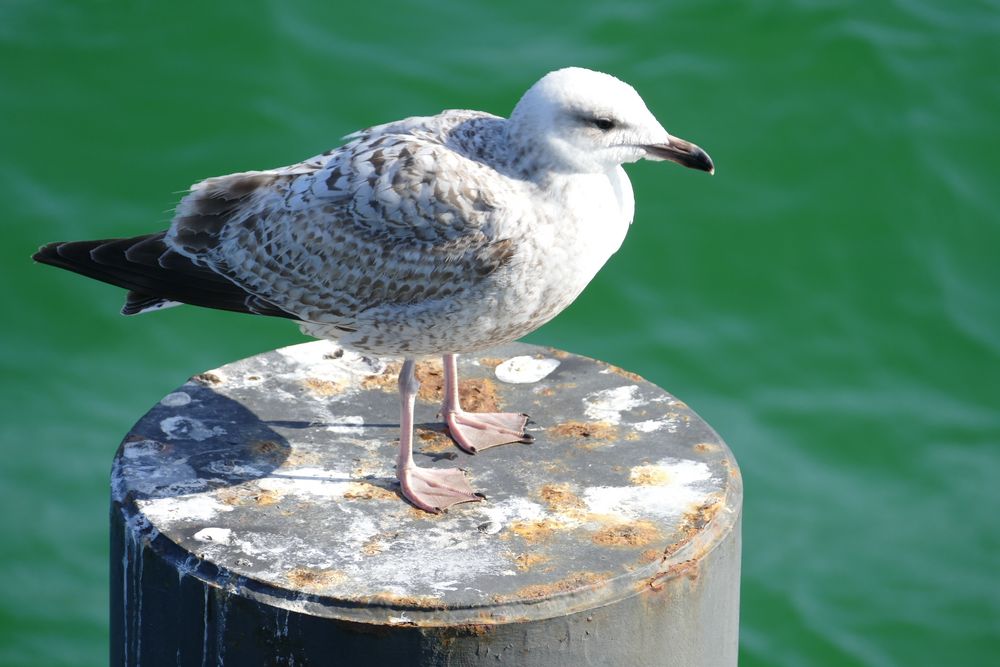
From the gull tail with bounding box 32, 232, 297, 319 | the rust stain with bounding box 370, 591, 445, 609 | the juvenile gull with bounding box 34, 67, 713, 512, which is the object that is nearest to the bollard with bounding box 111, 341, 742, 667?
the rust stain with bounding box 370, 591, 445, 609

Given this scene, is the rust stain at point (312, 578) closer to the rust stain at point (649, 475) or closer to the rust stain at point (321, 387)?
the rust stain at point (649, 475)

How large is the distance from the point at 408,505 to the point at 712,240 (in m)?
5.55

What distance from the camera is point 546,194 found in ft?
14.4

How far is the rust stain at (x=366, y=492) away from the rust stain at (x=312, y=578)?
1.62ft

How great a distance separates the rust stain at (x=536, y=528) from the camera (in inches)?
162

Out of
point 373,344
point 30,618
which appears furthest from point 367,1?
point 373,344

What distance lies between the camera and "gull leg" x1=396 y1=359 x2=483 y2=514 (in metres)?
4.27

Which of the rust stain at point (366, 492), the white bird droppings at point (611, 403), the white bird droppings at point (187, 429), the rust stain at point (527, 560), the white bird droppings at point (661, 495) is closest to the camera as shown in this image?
the rust stain at point (527, 560)

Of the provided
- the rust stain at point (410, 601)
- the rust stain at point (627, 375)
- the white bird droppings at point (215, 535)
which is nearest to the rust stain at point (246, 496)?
the white bird droppings at point (215, 535)

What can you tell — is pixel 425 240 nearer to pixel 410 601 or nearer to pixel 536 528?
pixel 536 528

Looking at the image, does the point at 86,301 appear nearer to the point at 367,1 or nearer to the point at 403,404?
the point at 367,1

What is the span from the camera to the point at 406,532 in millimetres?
4145

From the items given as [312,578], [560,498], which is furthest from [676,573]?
[312,578]

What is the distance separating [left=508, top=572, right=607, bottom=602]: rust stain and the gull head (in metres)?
1.23
